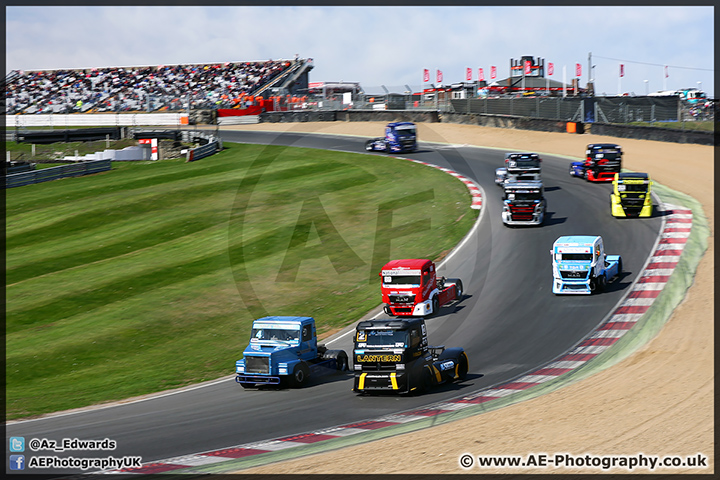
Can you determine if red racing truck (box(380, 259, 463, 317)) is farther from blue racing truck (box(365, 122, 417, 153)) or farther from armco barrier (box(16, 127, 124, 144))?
armco barrier (box(16, 127, 124, 144))

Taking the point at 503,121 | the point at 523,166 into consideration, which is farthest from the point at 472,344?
the point at 503,121

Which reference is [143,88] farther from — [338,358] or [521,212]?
[338,358]

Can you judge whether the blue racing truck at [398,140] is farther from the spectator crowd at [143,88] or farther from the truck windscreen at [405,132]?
the spectator crowd at [143,88]

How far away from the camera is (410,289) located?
25875 millimetres

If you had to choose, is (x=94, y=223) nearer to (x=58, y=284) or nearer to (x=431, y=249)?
(x=58, y=284)

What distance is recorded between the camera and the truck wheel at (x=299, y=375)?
20.0 m

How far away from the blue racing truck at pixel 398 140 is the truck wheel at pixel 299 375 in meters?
36.3

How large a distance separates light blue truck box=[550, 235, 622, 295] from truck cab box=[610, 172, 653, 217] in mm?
9194

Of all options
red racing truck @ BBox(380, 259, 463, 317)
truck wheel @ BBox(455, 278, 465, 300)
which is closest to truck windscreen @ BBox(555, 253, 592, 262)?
truck wheel @ BBox(455, 278, 465, 300)

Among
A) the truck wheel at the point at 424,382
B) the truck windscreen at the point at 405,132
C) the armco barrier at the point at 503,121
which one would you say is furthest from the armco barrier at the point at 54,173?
the truck wheel at the point at 424,382

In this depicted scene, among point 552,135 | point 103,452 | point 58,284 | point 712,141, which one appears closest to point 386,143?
point 552,135

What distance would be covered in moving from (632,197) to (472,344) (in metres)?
16.3

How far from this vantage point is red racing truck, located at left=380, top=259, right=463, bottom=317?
25859 millimetres

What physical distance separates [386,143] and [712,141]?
75.5 feet
